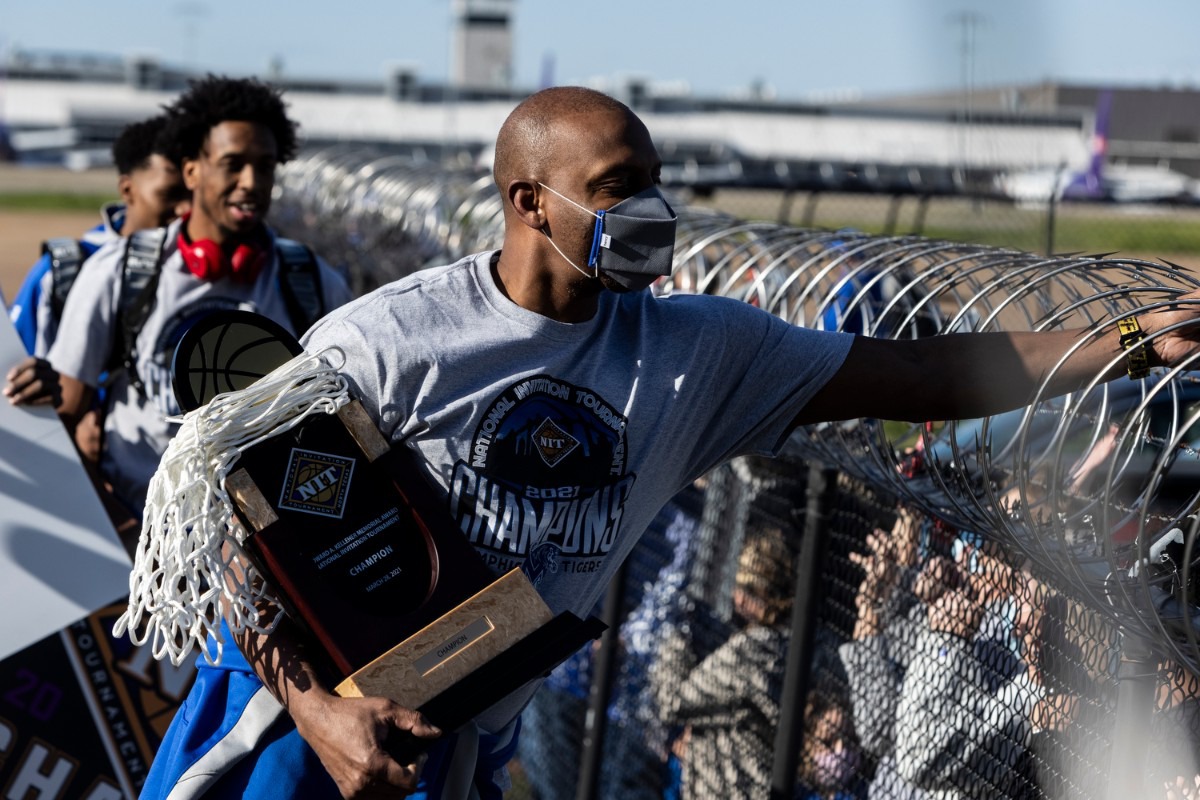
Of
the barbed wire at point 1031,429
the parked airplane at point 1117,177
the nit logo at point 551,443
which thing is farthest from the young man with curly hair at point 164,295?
the parked airplane at point 1117,177

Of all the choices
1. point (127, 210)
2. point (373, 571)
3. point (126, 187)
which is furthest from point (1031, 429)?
point (126, 187)

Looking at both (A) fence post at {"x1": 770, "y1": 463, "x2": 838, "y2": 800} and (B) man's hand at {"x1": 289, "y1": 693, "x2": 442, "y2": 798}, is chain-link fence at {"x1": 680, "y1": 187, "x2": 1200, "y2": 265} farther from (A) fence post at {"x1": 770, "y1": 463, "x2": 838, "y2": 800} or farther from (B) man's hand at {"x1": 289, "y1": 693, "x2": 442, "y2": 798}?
(B) man's hand at {"x1": 289, "y1": 693, "x2": 442, "y2": 798}

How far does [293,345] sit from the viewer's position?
246cm

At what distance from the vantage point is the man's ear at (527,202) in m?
2.54

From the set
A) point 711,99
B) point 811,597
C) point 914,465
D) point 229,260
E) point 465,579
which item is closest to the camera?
point 465,579

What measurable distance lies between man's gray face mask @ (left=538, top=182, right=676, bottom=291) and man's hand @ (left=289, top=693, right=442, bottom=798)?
Answer: 0.82m

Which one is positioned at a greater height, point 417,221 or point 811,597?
point 417,221

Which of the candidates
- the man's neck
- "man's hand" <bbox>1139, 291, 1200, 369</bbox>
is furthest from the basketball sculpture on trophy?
"man's hand" <bbox>1139, 291, 1200, 369</bbox>

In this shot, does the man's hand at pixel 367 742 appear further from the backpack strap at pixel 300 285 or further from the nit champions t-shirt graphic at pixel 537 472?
the backpack strap at pixel 300 285

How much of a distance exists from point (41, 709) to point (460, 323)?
7.31 ft

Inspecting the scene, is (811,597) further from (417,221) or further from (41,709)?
(417,221)

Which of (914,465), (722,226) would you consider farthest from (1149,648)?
(722,226)

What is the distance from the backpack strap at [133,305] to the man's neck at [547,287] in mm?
2015

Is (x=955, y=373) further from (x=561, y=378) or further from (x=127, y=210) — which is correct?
(x=127, y=210)
